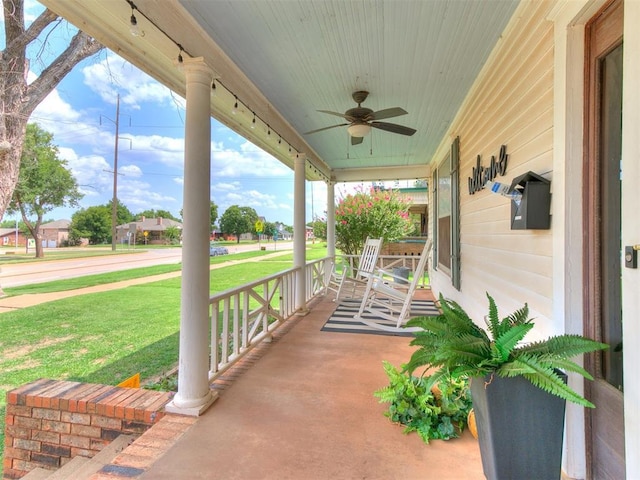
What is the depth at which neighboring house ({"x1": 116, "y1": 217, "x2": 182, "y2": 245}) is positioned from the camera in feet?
70.0

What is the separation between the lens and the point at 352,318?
13.9ft

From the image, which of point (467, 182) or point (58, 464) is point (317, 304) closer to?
point (467, 182)

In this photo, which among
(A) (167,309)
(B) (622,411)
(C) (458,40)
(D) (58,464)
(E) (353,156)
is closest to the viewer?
(B) (622,411)

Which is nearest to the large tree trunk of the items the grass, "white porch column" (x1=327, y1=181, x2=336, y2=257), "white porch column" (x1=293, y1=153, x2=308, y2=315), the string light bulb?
the grass

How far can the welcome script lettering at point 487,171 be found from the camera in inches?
85.6

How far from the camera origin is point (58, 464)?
2043mm

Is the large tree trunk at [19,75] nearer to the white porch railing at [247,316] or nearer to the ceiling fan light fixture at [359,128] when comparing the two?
the ceiling fan light fixture at [359,128]

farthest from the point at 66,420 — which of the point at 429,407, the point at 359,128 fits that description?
the point at 359,128

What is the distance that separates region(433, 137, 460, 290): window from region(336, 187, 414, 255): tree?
1988 millimetres

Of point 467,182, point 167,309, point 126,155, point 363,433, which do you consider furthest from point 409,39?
point 126,155

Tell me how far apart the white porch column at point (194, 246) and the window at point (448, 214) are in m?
2.84

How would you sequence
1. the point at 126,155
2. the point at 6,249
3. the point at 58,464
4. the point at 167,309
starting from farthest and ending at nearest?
the point at 126,155
the point at 6,249
the point at 167,309
the point at 58,464

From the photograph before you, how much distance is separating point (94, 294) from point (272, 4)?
842cm

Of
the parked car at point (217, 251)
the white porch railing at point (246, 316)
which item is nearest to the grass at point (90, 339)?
the white porch railing at point (246, 316)
